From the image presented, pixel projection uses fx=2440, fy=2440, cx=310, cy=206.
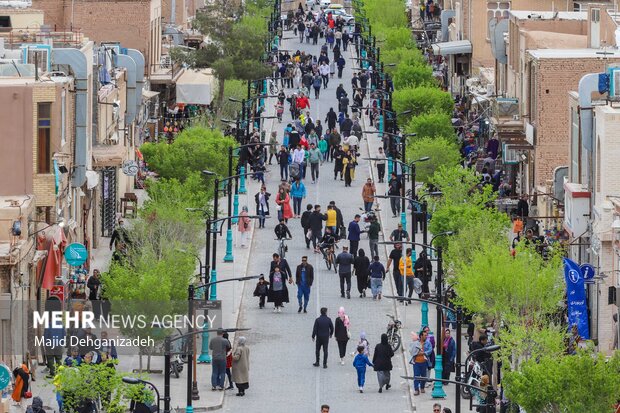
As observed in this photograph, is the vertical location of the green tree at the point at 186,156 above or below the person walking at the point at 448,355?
above

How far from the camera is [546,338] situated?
173 ft

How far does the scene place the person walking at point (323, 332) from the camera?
57594mm

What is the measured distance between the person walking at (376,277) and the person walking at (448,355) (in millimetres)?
8473

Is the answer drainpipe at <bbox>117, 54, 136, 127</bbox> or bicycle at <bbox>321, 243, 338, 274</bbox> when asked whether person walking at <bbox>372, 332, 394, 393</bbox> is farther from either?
drainpipe at <bbox>117, 54, 136, 127</bbox>

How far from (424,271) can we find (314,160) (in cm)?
2105

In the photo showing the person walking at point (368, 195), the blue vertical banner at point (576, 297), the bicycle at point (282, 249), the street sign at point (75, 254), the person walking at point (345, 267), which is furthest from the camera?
the person walking at point (368, 195)

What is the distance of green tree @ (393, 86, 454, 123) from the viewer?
98000 mm

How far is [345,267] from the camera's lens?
6562cm

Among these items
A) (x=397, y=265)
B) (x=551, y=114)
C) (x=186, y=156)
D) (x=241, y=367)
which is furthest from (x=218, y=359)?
(x=186, y=156)

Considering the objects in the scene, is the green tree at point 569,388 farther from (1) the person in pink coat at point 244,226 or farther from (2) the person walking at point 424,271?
(1) the person in pink coat at point 244,226

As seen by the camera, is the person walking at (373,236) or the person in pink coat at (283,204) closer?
the person walking at (373,236)

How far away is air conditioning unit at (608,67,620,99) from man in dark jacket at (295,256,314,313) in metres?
9.01

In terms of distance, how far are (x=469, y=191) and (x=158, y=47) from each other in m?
33.5

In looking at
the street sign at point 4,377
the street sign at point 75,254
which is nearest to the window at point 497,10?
the street sign at point 75,254
